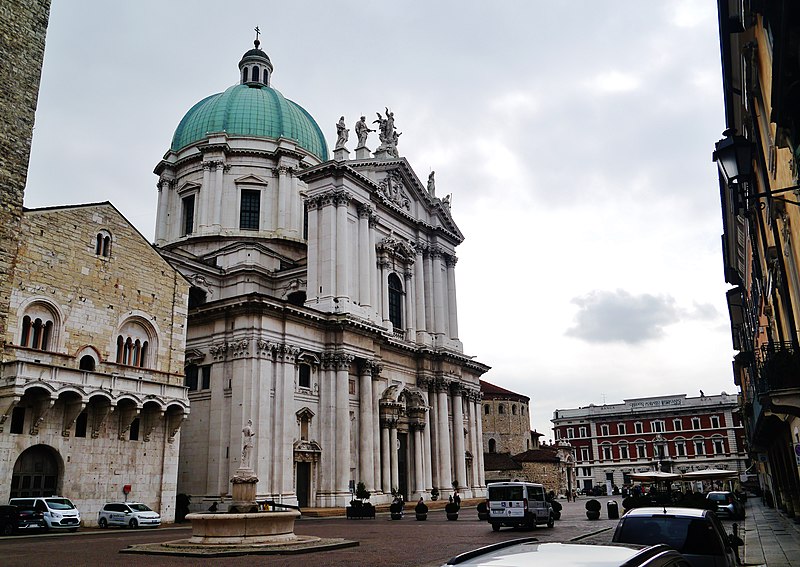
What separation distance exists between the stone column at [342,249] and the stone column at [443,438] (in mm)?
12175

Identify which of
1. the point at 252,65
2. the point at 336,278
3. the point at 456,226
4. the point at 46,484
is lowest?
the point at 46,484

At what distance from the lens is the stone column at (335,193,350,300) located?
43.6m

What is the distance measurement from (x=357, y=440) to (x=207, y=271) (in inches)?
631

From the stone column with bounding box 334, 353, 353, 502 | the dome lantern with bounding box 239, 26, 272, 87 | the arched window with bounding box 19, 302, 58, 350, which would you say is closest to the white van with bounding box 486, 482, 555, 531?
the stone column with bounding box 334, 353, 353, 502

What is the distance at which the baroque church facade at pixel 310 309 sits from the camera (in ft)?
124

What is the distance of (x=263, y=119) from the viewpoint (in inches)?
2202

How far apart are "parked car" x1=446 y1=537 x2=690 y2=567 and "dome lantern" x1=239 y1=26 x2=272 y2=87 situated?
6164cm

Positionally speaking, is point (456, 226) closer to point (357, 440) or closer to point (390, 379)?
point (390, 379)

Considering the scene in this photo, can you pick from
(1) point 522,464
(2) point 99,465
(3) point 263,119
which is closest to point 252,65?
(3) point 263,119

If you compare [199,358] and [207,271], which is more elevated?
[207,271]

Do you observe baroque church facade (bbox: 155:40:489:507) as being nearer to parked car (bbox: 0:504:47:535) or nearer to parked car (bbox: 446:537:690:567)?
parked car (bbox: 0:504:47:535)

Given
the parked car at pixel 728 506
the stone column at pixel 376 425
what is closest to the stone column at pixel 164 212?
the stone column at pixel 376 425

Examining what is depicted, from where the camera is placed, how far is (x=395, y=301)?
51.2 meters

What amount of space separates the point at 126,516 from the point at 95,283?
10.0m
